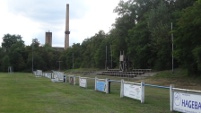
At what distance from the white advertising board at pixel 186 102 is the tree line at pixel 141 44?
912 inches

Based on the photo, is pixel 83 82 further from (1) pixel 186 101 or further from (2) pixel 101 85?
(1) pixel 186 101

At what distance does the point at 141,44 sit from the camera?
210 ft

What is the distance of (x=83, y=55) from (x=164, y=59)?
70005mm

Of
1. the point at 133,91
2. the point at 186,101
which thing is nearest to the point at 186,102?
the point at 186,101

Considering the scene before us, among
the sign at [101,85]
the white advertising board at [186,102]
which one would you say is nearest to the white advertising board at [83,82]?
the sign at [101,85]

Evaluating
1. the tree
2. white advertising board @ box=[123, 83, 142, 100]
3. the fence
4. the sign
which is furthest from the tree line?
the fence

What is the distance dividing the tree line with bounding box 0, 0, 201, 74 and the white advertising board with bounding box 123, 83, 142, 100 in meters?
18.3

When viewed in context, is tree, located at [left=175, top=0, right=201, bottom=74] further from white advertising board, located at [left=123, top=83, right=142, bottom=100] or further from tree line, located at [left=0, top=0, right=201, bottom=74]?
white advertising board, located at [left=123, top=83, right=142, bottom=100]

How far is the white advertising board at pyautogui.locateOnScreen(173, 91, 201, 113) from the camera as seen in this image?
1146 centimetres

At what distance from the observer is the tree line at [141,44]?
39009 mm

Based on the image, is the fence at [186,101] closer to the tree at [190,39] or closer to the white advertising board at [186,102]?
the white advertising board at [186,102]

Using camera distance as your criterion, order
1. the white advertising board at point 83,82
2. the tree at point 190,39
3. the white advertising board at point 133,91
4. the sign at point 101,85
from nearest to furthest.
Result: the white advertising board at point 133,91 → the sign at point 101,85 → the white advertising board at point 83,82 → the tree at point 190,39

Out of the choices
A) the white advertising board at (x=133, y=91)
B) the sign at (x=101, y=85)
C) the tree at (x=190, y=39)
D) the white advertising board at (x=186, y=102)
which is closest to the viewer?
the white advertising board at (x=186, y=102)

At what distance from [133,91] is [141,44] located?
1817 inches
